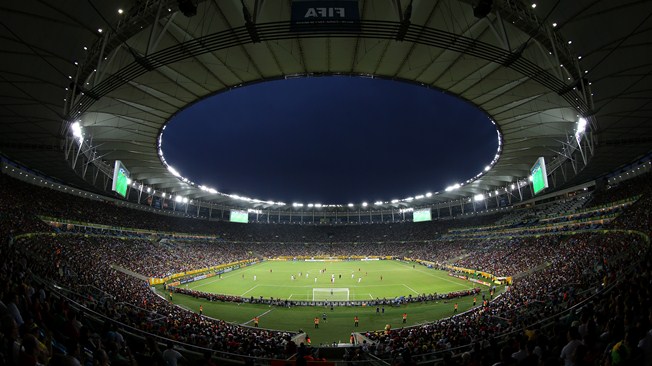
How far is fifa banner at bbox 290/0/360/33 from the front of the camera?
44.6 feet

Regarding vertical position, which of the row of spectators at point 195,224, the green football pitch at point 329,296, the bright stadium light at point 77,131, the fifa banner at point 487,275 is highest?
the bright stadium light at point 77,131

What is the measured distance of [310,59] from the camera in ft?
68.0

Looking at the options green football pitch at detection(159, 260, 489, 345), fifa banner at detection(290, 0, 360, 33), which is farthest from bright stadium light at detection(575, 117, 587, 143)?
fifa banner at detection(290, 0, 360, 33)

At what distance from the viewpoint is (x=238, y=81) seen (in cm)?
2280

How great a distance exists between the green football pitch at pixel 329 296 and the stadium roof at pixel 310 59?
59.4ft

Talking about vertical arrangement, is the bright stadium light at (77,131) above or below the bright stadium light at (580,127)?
below

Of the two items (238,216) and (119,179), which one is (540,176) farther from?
(238,216)

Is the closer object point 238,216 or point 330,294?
point 330,294

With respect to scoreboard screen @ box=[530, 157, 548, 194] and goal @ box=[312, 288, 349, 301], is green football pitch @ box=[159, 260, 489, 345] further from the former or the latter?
scoreboard screen @ box=[530, 157, 548, 194]

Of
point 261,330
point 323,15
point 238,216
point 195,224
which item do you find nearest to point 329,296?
point 261,330

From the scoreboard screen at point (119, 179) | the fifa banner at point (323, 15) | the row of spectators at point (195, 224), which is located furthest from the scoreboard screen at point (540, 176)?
the scoreboard screen at point (119, 179)

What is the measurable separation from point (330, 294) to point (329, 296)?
1047 millimetres

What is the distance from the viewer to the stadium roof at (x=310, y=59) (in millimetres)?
13914

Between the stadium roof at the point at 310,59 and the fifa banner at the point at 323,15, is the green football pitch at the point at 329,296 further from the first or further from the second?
the fifa banner at the point at 323,15
